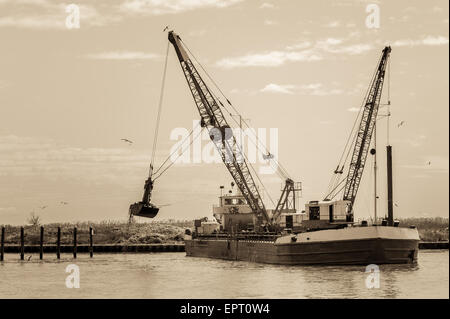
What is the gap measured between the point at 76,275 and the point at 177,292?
16516 mm

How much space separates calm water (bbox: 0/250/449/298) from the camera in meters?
53.1

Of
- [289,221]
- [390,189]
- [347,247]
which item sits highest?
[390,189]

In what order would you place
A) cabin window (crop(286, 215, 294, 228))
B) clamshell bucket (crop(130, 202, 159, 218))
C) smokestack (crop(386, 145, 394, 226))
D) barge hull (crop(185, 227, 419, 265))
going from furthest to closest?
clamshell bucket (crop(130, 202, 159, 218)) < cabin window (crop(286, 215, 294, 228)) < smokestack (crop(386, 145, 394, 226)) < barge hull (crop(185, 227, 419, 265))

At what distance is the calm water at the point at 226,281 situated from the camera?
174ft

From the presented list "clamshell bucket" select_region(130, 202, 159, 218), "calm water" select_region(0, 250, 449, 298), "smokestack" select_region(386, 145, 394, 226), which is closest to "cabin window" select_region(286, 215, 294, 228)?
"calm water" select_region(0, 250, 449, 298)

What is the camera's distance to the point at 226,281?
60.9 metres

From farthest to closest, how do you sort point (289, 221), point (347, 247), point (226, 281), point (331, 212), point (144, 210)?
point (144, 210) → point (289, 221) → point (331, 212) → point (347, 247) → point (226, 281)

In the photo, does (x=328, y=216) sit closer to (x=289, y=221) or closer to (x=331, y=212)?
(x=331, y=212)

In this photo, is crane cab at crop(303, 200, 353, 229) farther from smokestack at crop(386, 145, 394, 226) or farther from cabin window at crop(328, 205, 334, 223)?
smokestack at crop(386, 145, 394, 226)

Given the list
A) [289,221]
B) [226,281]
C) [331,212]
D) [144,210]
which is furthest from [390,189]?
[144,210]

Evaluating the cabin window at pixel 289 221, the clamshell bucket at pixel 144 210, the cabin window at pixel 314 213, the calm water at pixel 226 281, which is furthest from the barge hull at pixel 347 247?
the clamshell bucket at pixel 144 210

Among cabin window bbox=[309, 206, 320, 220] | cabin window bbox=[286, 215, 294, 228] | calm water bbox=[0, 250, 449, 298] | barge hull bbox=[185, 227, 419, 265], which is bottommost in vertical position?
calm water bbox=[0, 250, 449, 298]
